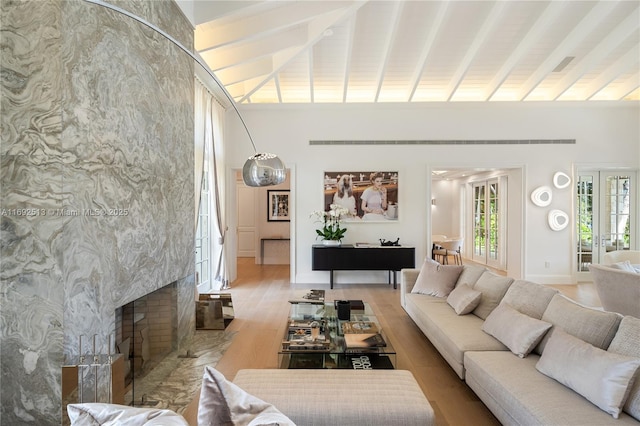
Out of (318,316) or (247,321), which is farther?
(247,321)

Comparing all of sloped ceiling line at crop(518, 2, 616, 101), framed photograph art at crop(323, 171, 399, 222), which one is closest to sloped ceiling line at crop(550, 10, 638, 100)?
sloped ceiling line at crop(518, 2, 616, 101)

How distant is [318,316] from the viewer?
3.55 meters

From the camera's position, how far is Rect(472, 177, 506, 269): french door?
8008 millimetres

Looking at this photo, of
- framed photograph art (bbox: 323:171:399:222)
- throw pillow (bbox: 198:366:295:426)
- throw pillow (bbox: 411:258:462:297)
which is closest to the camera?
throw pillow (bbox: 198:366:295:426)

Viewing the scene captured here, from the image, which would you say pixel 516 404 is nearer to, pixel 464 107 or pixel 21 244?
pixel 21 244

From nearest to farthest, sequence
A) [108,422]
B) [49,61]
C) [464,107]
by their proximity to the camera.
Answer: [108,422]
[49,61]
[464,107]

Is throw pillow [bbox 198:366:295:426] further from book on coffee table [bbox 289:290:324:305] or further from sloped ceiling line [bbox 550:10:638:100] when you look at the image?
sloped ceiling line [bbox 550:10:638:100]

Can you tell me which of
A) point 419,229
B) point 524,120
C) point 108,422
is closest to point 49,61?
point 108,422

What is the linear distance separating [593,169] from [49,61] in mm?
8303

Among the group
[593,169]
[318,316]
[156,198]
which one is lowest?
[318,316]

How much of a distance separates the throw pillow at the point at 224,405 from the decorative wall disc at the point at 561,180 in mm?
7116

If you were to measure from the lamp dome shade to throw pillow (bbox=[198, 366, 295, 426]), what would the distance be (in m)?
1.71

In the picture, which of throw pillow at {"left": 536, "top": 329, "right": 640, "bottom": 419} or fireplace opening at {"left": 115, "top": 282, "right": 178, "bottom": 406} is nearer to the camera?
throw pillow at {"left": 536, "top": 329, "right": 640, "bottom": 419}

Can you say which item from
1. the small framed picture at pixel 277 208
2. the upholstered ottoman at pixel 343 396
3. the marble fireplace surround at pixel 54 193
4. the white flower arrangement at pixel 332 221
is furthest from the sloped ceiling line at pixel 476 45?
the small framed picture at pixel 277 208
